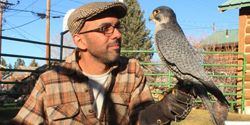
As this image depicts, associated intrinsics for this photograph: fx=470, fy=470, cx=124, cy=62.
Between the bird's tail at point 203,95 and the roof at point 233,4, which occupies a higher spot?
the roof at point 233,4

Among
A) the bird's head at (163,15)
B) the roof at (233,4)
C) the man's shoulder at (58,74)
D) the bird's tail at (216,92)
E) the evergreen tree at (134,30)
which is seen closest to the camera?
the bird's tail at (216,92)

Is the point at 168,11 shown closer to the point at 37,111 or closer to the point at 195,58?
the point at 195,58

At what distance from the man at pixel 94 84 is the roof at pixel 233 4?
854 centimetres

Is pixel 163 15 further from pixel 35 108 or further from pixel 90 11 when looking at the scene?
pixel 35 108

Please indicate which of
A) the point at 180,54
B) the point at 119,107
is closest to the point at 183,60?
the point at 180,54

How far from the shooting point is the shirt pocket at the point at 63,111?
2.99 meters

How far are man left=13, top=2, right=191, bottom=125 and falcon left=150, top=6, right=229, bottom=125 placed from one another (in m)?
0.29

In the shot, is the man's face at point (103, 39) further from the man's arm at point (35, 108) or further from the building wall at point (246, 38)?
the building wall at point (246, 38)

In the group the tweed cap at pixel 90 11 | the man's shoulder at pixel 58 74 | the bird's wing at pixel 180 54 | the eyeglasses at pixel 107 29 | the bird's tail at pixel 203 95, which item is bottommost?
the bird's tail at pixel 203 95

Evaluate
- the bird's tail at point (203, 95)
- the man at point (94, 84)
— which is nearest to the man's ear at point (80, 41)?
the man at point (94, 84)

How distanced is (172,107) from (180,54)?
0.67 metres

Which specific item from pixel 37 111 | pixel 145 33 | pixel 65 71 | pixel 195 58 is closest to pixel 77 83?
pixel 65 71

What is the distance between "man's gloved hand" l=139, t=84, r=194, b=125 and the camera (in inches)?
102

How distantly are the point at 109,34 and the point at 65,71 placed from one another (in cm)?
41
